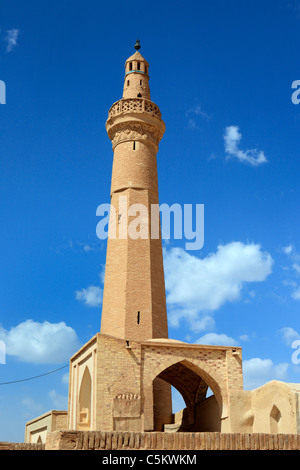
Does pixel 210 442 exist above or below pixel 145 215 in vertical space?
below

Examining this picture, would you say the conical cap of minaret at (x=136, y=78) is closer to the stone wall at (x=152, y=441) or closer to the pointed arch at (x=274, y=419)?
the pointed arch at (x=274, y=419)

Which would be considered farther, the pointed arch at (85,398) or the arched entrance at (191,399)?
the arched entrance at (191,399)

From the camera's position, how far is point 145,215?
21.4m

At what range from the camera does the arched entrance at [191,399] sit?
1834 centimetres

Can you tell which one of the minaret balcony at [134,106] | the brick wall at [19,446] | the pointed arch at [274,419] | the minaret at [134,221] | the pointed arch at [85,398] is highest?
the minaret balcony at [134,106]

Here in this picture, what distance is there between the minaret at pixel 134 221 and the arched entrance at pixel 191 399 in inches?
55.7

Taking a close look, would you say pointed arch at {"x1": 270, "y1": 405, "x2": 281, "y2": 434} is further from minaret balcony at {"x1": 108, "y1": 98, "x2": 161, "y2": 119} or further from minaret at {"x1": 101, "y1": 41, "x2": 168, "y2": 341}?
minaret balcony at {"x1": 108, "y1": 98, "x2": 161, "y2": 119}

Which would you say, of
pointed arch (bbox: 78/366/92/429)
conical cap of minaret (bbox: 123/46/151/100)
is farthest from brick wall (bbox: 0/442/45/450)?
conical cap of minaret (bbox: 123/46/151/100)

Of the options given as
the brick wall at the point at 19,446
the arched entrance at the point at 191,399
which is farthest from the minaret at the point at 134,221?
the brick wall at the point at 19,446

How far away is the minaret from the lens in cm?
1980

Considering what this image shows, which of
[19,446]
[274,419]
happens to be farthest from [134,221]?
[19,446]
